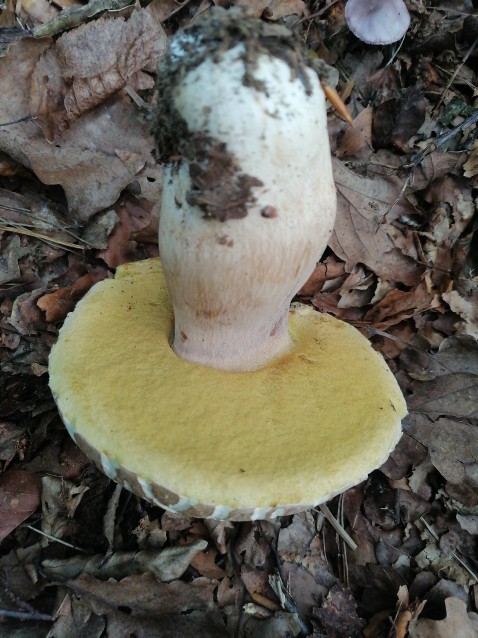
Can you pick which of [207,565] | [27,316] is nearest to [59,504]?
[207,565]

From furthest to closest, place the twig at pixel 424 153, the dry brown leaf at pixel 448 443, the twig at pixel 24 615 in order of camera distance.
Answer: the twig at pixel 424 153 → the dry brown leaf at pixel 448 443 → the twig at pixel 24 615

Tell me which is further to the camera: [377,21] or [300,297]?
[377,21]

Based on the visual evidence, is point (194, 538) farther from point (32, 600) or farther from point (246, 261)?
point (246, 261)

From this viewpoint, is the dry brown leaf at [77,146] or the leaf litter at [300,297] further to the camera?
the dry brown leaf at [77,146]

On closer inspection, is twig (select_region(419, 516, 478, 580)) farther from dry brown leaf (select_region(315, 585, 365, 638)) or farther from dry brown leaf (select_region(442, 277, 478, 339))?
dry brown leaf (select_region(442, 277, 478, 339))

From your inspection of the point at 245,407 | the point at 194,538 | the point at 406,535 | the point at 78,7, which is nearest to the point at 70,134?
the point at 78,7

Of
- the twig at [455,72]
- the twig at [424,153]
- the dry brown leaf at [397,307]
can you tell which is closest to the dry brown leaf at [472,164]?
the twig at [424,153]

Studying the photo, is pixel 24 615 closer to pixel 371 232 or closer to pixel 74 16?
pixel 371 232

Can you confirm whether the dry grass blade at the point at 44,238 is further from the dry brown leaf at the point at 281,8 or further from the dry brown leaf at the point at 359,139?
the dry brown leaf at the point at 281,8
